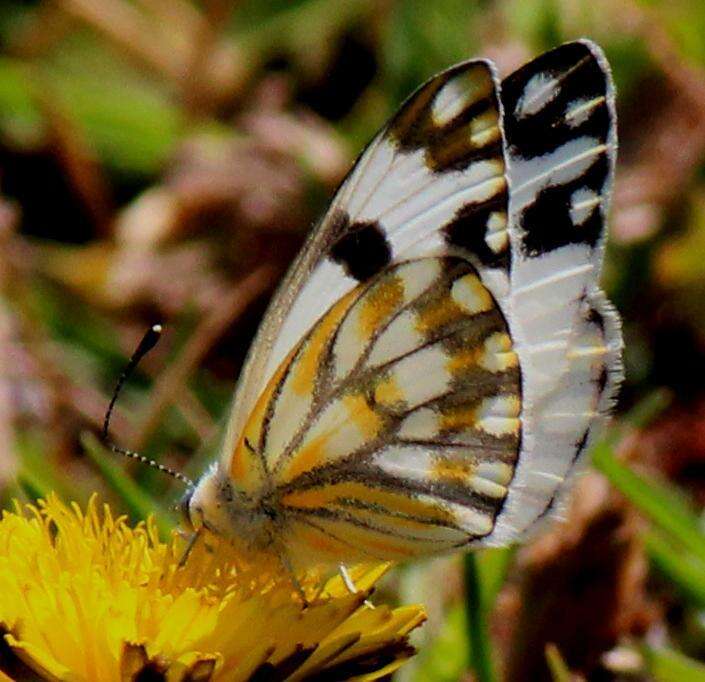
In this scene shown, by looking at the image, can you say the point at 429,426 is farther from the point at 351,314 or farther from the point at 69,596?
the point at 69,596

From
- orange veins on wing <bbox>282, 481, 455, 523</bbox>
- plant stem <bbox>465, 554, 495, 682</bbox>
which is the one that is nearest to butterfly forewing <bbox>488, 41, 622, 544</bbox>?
orange veins on wing <bbox>282, 481, 455, 523</bbox>

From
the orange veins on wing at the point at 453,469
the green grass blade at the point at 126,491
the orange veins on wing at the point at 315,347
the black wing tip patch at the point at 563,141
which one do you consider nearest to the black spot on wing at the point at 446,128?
the black wing tip patch at the point at 563,141

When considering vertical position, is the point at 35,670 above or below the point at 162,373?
above

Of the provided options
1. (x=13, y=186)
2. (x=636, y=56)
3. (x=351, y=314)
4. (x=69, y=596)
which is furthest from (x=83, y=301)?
(x=69, y=596)

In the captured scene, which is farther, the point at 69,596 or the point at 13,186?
the point at 13,186

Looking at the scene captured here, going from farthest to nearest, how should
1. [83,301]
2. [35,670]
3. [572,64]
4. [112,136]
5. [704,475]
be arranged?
[112,136] → [83,301] → [704,475] → [572,64] → [35,670]

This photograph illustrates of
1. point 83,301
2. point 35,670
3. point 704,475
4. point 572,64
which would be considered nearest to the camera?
point 35,670

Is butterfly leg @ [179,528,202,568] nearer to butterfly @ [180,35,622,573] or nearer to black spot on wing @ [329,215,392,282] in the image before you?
butterfly @ [180,35,622,573]

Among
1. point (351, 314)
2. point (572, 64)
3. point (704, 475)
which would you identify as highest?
point (572, 64)

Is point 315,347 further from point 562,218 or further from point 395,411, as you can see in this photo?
point 562,218
